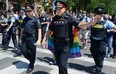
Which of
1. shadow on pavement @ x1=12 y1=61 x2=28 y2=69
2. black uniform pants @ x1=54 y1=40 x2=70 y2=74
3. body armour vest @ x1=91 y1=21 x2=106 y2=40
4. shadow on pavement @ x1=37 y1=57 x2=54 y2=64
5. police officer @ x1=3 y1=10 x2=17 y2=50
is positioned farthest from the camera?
police officer @ x1=3 y1=10 x2=17 y2=50

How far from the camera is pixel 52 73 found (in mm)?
6914

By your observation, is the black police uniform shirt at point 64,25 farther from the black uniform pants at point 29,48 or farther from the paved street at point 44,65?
the paved street at point 44,65

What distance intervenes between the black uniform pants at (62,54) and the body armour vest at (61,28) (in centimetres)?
16

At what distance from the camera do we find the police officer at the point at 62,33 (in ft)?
17.5

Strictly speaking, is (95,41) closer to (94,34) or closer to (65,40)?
(94,34)

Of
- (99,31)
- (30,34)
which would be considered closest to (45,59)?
(30,34)

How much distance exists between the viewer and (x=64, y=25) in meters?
5.35

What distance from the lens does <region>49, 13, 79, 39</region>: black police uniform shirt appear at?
5.35 meters

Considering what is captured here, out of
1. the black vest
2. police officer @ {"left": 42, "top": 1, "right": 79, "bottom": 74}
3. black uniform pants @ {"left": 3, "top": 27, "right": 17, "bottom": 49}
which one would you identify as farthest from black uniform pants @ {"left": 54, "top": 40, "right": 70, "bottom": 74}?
black uniform pants @ {"left": 3, "top": 27, "right": 17, "bottom": 49}

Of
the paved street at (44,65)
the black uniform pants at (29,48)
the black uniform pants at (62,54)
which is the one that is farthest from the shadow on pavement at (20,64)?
the black uniform pants at (62,54)

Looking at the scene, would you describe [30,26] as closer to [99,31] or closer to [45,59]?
[99,31]

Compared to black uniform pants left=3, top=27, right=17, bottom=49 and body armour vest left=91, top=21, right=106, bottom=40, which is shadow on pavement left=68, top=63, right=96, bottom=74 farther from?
black uniform pants left=3, top=27, right=17, bottom=49

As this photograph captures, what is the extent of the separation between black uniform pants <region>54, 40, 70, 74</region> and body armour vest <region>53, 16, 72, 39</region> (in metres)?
0.16

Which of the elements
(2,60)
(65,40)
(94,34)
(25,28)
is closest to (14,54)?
(2,60)
